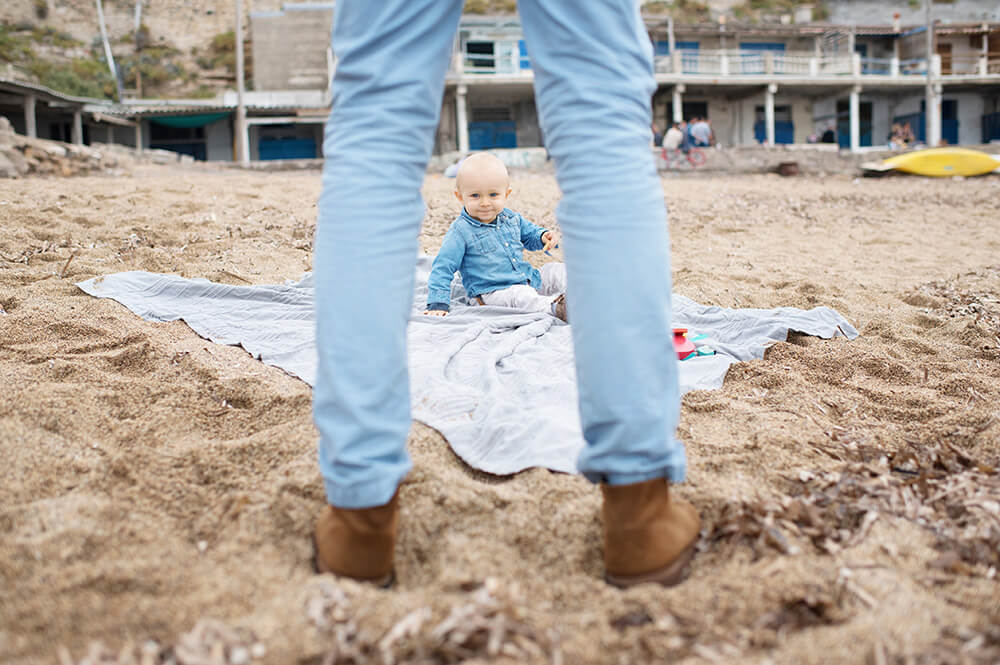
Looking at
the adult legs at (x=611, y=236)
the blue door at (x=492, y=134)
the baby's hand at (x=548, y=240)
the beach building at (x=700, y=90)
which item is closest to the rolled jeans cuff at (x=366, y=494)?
the adult legs at (x=611, y=236)

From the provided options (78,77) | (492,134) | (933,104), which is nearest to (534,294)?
(492,134)

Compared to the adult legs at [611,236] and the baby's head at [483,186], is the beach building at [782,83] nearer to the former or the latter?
the baby's head at [483,186]

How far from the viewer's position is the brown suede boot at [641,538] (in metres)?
0.97

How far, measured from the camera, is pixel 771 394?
6.12 feet

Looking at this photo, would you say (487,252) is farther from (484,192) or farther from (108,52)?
(108,52)

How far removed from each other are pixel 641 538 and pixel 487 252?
213 centimetres

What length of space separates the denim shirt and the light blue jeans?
183cm

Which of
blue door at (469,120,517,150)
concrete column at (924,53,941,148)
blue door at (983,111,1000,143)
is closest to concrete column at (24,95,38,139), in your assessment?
blue door at (469,120,517,150)

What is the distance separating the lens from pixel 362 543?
969 millimetres

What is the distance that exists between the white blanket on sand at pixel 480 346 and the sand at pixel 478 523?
8 centimetres

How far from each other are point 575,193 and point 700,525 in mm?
539

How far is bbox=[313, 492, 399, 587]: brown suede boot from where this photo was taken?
0.97 m

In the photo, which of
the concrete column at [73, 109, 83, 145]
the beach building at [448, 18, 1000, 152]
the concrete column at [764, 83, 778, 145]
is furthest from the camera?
the concrete column at [764, 83, 778, 145]

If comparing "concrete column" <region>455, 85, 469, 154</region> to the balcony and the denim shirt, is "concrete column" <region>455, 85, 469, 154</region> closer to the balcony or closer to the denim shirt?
the balcony
